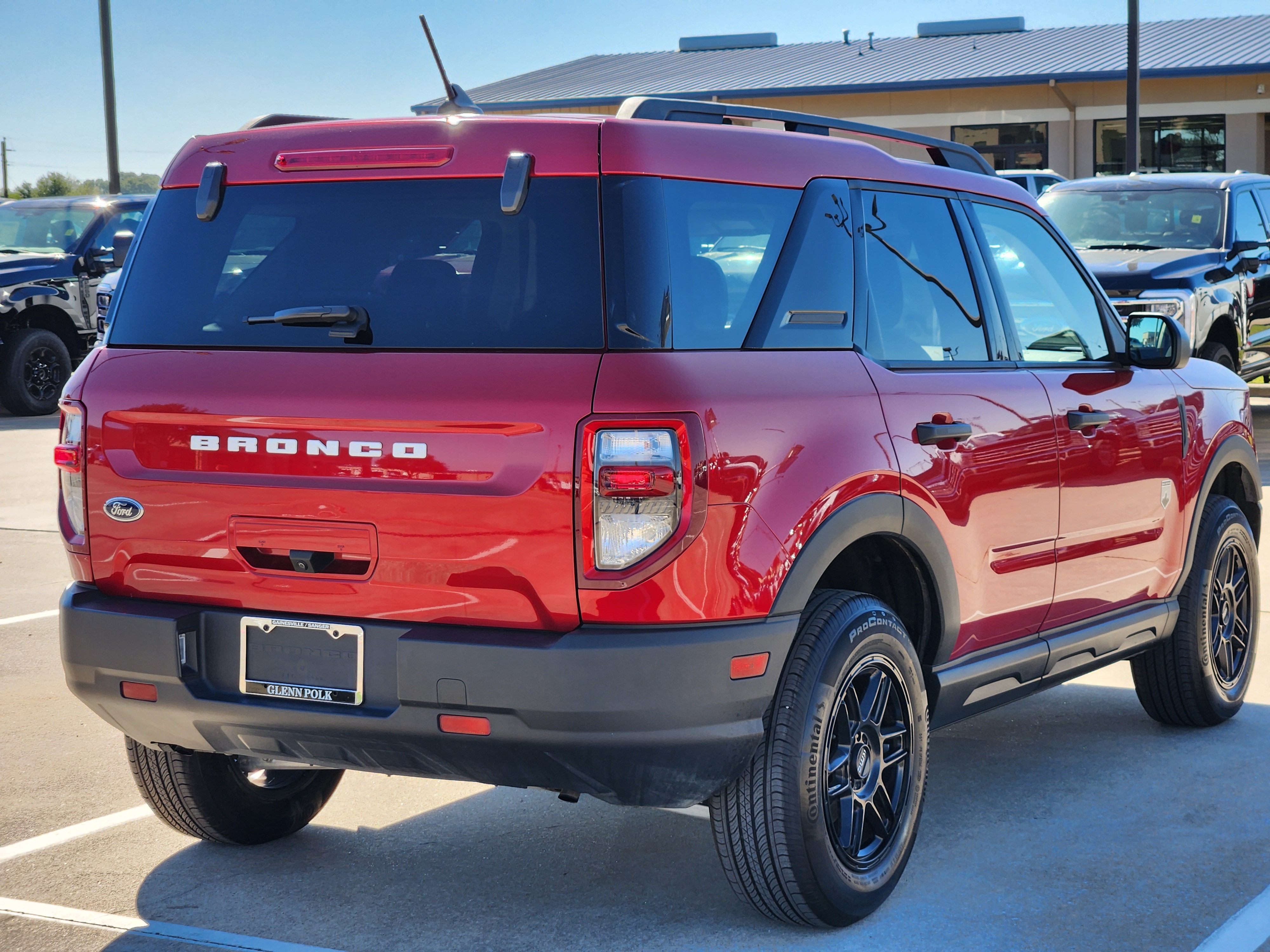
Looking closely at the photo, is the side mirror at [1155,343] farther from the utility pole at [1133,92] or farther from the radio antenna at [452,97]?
the utility pole at [1133,92]

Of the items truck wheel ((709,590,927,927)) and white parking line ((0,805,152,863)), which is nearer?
truck wheel ((709,590,927,927))

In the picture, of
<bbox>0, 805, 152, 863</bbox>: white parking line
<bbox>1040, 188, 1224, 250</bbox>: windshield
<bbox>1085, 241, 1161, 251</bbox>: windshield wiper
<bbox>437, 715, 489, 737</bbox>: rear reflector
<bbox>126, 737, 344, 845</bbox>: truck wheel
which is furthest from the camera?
<bbox>1040, 188, 1224, 250</bbox>: windshield

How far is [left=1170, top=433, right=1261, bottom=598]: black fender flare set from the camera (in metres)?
5.31

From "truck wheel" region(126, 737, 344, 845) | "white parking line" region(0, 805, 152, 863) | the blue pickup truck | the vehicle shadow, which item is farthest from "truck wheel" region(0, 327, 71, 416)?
the vehicle shadow

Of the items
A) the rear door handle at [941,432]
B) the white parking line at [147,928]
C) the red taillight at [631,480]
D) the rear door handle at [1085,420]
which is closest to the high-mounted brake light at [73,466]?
the white parking line at [147,928]

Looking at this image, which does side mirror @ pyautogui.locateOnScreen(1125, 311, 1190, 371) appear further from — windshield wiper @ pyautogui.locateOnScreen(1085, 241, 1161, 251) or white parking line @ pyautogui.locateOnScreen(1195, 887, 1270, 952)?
windshield wiper @ pyautogui.locateOnScreen(1085, 241, 1161, 251)

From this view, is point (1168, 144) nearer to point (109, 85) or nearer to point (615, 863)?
point (109, 85)

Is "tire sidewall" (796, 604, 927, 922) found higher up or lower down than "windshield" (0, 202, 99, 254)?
lower down

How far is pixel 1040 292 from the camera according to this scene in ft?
15.8

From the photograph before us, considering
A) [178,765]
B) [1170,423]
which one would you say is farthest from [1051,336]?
[178,765]

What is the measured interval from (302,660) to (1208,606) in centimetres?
343

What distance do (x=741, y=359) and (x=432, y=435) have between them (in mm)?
694

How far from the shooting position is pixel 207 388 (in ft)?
11.4

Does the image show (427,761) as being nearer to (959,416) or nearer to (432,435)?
→ (432,435)
